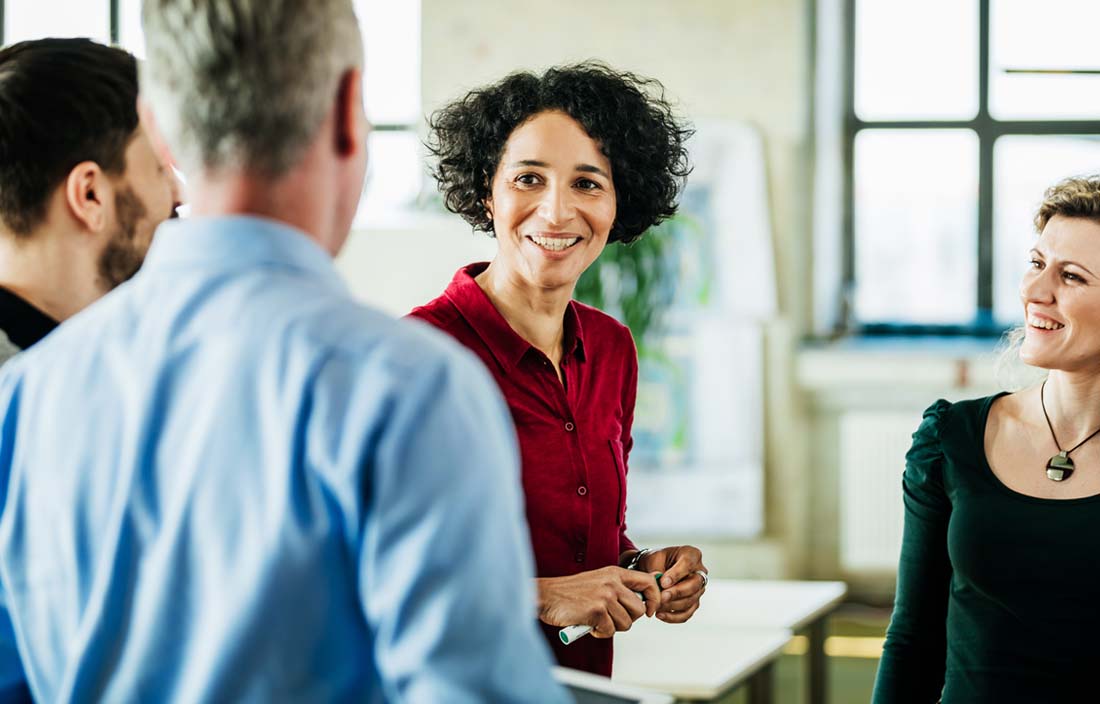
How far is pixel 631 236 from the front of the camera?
83.9 inches

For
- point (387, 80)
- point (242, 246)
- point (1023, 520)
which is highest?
point (387, 80)

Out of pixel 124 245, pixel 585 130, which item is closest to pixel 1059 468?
pixel 585 130

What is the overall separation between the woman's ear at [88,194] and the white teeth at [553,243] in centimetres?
68

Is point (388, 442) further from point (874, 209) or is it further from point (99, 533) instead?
point (874, 209)

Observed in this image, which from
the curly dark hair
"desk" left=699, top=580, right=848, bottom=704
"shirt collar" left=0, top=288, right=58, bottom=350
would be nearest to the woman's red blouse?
the curly dark hair

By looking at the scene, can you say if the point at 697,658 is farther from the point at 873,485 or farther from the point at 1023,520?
the point at 873,485

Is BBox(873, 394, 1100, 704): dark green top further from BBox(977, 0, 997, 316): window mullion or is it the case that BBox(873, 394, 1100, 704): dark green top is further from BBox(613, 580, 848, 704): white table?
BBox(977, 0, 997, 316): window mullion

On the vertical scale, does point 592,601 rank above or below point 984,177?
below

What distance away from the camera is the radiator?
202 inches

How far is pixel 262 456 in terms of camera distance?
783 mm

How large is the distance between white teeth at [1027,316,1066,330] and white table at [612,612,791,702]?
993 millimetres

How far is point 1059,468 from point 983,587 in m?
0.21

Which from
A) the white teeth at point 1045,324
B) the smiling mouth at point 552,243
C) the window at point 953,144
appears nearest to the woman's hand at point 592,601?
the smiling mouth at point 552,243

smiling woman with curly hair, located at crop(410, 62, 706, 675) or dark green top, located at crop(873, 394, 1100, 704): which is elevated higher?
smiling woman with curly hair, located at crop(410, 62, 706, 675)
